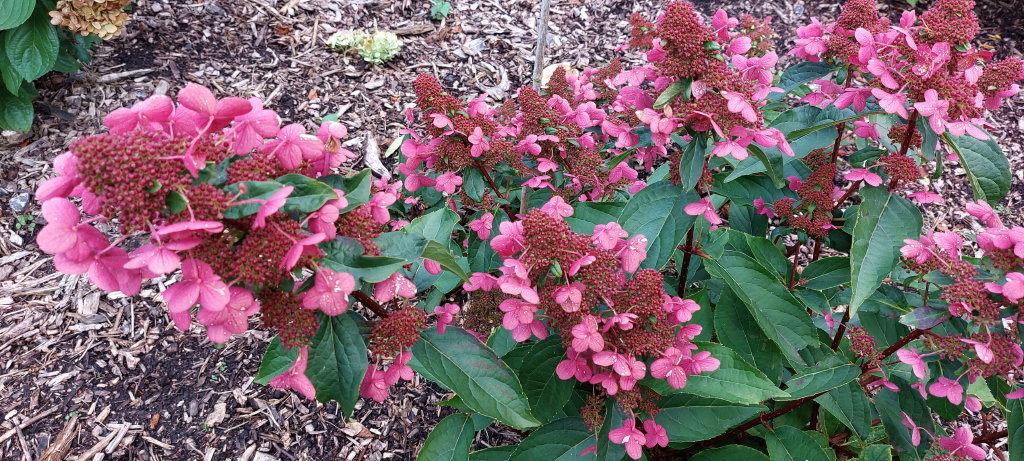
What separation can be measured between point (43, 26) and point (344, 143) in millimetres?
1640

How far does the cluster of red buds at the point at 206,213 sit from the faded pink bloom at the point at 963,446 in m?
1.92

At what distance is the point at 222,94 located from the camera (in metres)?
3.82

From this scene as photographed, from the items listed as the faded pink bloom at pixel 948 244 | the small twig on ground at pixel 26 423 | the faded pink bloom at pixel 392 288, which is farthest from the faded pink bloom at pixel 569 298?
the small twig on ground at pixel 26 423

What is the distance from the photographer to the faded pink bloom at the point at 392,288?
5.11 ft

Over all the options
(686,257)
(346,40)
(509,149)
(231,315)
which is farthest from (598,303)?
(346,40)

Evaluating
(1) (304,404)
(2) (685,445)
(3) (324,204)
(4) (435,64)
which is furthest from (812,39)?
(4) (435,64)

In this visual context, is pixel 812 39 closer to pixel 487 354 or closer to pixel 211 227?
pixel 487 354

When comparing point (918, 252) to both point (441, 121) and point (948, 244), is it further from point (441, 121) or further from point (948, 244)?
point (441, 121)

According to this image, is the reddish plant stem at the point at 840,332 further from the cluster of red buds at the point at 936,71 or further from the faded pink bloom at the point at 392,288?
the faded pink bloom at the point at 392,288

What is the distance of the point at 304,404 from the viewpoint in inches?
108

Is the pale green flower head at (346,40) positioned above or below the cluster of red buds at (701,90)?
below

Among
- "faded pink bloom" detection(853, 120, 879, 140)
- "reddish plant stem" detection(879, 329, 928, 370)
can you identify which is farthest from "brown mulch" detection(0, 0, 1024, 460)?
"faded pink bloom" detection(853, 120, 879, 140)

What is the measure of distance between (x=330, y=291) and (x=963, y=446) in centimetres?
196

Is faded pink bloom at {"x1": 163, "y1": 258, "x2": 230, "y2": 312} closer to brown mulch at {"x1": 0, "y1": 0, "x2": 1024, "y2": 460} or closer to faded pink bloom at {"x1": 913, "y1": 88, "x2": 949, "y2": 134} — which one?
brown mulch at {"x1": 0, "y1": 0, "x2": 1024, "y2": 460}
